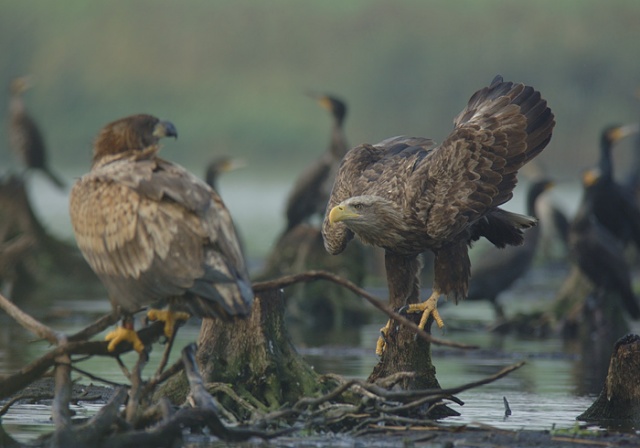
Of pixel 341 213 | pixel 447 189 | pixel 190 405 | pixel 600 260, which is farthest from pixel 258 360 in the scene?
pixel 600 260

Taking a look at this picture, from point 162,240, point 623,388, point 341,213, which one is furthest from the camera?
point 341,213

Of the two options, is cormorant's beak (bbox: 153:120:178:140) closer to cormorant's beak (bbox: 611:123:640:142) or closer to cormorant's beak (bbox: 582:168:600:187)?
cormorant's beak (bbox: 582:168:600:187)

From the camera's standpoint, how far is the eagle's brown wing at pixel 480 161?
32.1 feet

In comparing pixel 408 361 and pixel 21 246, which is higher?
pixel 21 246

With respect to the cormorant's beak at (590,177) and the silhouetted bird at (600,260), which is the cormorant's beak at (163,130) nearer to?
the silhouetted bird at (600,260)

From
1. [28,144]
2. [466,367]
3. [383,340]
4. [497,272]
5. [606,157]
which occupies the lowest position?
[466,367]

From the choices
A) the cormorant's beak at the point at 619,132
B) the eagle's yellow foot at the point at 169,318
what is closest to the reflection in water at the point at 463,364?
the eagle's yellow foot at the point at 169,318

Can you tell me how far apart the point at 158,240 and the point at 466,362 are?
22.1ft

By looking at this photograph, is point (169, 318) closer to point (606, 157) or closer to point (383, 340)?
point (383, 340)

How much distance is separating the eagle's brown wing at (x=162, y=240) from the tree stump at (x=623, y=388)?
9.74 ft

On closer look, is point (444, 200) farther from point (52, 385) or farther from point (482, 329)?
point (482, 329)

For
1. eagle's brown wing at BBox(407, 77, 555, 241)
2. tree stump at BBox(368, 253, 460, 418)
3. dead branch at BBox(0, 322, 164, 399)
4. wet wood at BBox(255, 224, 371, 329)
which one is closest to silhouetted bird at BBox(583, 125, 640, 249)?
wet wood at BBox(255, 224, 371, 329)

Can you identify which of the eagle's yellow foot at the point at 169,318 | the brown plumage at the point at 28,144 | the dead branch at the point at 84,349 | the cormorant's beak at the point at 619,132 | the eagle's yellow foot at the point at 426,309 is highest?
the cormorant's beak at the point at 619,132

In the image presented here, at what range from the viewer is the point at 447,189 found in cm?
984
